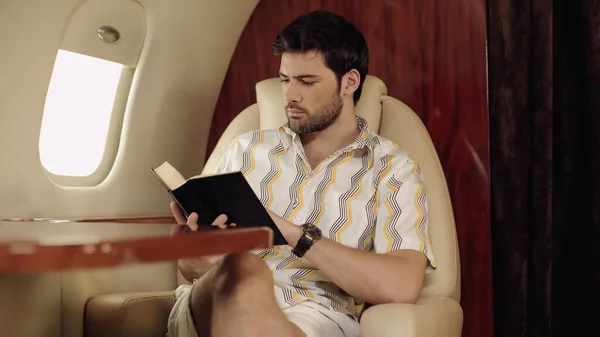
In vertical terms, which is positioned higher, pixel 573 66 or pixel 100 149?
pixel 573 66

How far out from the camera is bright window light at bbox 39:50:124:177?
2.16 metres

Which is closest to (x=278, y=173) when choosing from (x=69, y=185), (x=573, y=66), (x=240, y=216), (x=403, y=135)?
(x=403, y=135)

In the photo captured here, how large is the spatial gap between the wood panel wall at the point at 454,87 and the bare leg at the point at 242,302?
86cm

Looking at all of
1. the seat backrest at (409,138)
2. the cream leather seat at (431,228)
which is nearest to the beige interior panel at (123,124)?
the cream leather seat at (431,228)

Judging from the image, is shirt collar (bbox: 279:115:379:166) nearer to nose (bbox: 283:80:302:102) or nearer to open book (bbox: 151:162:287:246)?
nose (bbox: 283:80:302:102)

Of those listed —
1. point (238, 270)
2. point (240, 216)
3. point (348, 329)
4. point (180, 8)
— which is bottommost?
Answer: point (348, 329)

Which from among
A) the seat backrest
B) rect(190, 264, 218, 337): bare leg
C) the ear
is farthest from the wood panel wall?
rect(190, 264, 218, 337): bare leg

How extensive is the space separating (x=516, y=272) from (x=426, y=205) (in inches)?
18.3

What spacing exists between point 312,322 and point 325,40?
0.83 metres

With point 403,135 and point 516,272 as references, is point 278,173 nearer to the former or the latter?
point 403,135

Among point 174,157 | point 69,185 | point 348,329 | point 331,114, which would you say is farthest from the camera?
point 174,157

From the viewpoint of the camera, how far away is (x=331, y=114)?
2059 millimetres

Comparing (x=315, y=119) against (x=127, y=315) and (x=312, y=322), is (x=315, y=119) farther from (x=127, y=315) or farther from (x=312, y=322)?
(x=127, y=315)

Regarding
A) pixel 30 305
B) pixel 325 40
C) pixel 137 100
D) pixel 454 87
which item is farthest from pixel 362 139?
pixel 30 305
